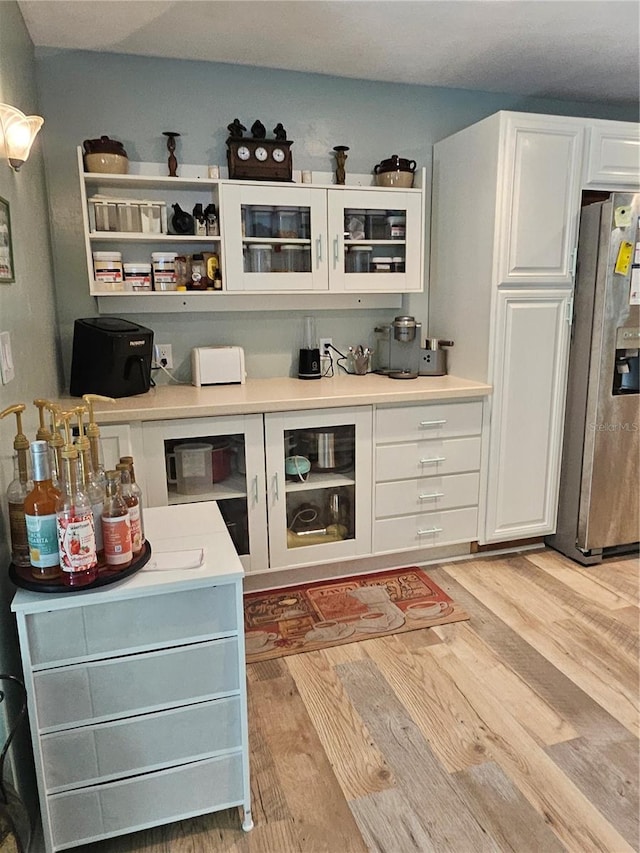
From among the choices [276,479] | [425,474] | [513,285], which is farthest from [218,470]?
[513,285]

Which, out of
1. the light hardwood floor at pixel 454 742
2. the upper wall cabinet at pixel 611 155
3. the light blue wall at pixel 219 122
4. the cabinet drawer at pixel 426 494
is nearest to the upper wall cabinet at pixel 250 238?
the light blue wall at pixel 219 122

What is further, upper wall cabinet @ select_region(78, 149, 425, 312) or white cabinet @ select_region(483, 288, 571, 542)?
white cabinet @ select_region(483, 288, 571, 542)

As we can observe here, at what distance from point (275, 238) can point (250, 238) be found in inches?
4.8

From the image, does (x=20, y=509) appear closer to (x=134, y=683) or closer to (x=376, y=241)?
(x=134, y=683)

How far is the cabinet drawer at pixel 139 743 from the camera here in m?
1.35

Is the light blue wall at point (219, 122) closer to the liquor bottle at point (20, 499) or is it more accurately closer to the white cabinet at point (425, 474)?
the white cabinet at point (425, 474)

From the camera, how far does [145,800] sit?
145cm

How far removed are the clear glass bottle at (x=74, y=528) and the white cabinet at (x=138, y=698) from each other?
54 mm

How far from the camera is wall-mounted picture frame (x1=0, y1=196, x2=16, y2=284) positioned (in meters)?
1.57

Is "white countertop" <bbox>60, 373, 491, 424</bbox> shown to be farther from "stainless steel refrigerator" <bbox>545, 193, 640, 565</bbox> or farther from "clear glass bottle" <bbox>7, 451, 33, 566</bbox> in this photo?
"clear glass bottle" <bbox>7, 451, 33, 566</bbox>

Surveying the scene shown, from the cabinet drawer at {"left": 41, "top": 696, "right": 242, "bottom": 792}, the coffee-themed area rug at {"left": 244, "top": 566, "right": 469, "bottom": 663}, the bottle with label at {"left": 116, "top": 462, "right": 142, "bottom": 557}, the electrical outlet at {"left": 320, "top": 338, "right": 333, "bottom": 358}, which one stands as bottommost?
the coffee-themed area rug at {"left": 244, "top": 566, "right": 469, "bottom": 663}

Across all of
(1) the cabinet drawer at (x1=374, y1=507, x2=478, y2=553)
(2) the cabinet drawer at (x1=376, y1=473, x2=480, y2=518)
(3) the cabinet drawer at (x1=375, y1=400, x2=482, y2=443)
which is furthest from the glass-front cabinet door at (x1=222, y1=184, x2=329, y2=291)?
(1) the cabinet drawer at (x1=374, y1=507, x2=478, y2=553)

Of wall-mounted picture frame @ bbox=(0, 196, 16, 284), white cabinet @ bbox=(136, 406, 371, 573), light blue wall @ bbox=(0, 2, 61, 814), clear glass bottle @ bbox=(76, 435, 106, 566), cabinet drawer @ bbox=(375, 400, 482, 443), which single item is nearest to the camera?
clear glass bottle @ bbox=(76, 435, 106, 566)

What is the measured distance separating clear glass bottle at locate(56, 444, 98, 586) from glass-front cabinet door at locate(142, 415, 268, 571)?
45.9 inches
